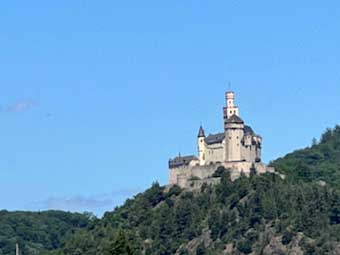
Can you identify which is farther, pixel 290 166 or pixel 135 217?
pixel 290 166

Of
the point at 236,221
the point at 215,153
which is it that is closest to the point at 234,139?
the point at 215,153

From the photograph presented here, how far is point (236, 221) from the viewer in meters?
171

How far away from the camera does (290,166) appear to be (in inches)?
7598

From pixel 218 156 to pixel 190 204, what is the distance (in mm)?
6587

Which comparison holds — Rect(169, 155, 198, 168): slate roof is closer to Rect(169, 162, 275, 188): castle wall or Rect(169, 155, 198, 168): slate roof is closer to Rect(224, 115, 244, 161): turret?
Rect(169, 162, 275, 188): castle wall

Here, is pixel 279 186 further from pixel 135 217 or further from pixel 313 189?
pixel 135 217

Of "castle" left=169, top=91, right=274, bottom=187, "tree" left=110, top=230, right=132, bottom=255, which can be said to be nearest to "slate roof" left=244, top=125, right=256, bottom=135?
"castle" left=169, top=91, right=274, bottom=187

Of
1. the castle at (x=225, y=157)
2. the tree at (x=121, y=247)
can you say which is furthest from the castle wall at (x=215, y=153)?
the tree at (x=121, y=247)

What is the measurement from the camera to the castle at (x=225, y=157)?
554ft

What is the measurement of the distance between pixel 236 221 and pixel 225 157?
23.7ft

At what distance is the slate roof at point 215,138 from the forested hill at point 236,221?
11.8 feet

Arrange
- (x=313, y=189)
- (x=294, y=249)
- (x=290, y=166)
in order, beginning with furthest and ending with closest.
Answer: (x=290, y=166)
(x=313, y=189)
(x=294, y=249)

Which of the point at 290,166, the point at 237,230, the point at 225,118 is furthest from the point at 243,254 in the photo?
the point at 290,166

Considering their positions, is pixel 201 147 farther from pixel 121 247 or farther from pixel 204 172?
pixel 121 247
